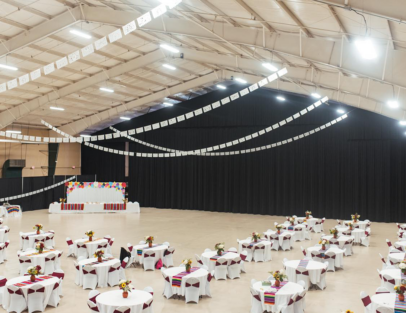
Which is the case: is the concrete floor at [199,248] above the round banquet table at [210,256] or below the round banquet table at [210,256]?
below

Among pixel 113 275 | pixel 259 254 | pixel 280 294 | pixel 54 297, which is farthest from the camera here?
pixel 259 254

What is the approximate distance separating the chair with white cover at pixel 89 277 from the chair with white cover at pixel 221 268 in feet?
9.83

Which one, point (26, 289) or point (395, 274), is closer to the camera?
point (26, 289)

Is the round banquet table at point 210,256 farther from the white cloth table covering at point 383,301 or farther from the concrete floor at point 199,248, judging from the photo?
the white cloth table covering at point 383,301

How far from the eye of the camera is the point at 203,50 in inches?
691

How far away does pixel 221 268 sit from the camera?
10609 mm

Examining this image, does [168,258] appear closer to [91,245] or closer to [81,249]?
[91,245]

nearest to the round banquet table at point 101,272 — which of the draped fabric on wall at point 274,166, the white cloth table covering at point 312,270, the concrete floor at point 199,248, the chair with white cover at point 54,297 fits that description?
the concrete floor at point 199,248

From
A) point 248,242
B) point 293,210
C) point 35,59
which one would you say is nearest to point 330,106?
point 293,210

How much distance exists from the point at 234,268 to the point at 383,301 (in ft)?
14.2

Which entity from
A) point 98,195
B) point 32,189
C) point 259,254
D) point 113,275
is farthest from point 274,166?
point 113,275

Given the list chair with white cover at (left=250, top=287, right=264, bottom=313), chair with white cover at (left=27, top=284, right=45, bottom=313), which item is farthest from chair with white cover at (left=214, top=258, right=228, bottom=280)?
chair with white cover at (left=27, top=284, right=45, bottom=313)

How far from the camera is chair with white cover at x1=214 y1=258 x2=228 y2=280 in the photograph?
416 inches

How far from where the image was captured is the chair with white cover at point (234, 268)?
35.2ft
